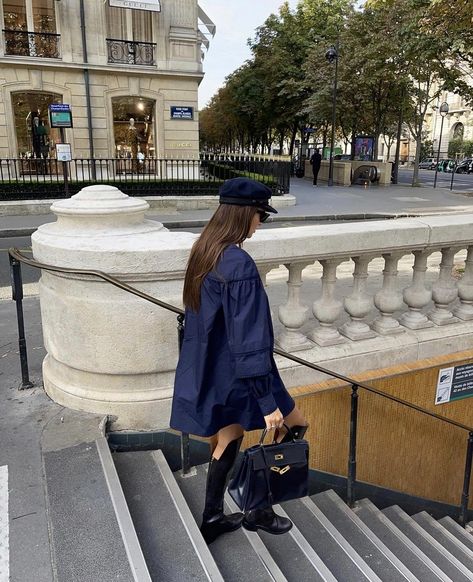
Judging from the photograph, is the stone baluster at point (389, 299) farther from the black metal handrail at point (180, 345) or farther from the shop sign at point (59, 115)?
the shop sign at point (59, 115)

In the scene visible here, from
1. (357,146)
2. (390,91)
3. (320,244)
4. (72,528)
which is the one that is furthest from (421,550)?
(357,146)

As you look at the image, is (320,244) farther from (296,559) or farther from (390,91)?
(390,91)

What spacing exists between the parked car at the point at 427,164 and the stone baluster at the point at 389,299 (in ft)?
215

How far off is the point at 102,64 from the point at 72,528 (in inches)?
786

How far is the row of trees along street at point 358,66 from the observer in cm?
1540

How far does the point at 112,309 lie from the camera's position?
2912 millimetres

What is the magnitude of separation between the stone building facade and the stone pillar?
17.8 metres

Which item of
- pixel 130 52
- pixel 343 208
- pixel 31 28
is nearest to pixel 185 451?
pixel 343 208

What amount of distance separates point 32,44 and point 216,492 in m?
20.5

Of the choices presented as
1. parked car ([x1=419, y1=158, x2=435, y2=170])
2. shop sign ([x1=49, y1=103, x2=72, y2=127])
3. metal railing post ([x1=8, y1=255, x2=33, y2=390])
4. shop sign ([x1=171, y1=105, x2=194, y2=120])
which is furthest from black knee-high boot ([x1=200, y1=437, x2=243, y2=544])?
parked car ([x1=419, y1=158, x2=435, y2=170])

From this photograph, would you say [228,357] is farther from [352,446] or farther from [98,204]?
[352,446]

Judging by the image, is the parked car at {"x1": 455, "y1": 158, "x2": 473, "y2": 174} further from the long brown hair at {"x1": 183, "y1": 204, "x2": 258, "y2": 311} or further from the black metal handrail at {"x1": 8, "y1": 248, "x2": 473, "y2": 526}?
the long brown hair at {"x1": 183, "y1": 204, "x2": 258, "y2": 311}

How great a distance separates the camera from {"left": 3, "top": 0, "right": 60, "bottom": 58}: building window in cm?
1872

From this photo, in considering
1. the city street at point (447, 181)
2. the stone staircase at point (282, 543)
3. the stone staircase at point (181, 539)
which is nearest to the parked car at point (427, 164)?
the city street at point (447, 181)
